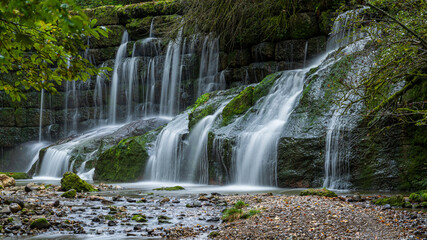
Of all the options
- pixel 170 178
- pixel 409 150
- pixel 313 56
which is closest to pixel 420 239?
pixel 409 150

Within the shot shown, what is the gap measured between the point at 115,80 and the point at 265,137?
15026 mm

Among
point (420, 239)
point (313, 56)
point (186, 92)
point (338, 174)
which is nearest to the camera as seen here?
point (420, 239)

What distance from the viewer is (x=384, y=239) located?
3.90 metres

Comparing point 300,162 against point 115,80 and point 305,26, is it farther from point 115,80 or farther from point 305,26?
point 115,80

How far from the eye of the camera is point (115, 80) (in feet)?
76.3

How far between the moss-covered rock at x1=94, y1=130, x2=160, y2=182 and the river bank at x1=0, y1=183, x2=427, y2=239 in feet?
24.1

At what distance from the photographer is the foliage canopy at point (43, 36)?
2350 mm

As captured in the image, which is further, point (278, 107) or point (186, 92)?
point (186, 92)

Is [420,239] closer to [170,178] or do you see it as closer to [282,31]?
[170,178]

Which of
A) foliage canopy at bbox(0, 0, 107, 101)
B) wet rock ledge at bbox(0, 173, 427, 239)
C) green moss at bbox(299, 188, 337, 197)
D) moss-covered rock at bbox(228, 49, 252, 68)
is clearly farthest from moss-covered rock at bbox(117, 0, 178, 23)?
foliage canopy at bbox(0, 0, 107, 101)

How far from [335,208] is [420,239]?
5.25 ft

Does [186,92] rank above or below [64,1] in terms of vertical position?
above

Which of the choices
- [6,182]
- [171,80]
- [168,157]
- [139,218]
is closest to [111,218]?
[139,218]

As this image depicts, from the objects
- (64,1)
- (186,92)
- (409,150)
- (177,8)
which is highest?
(177,8)
